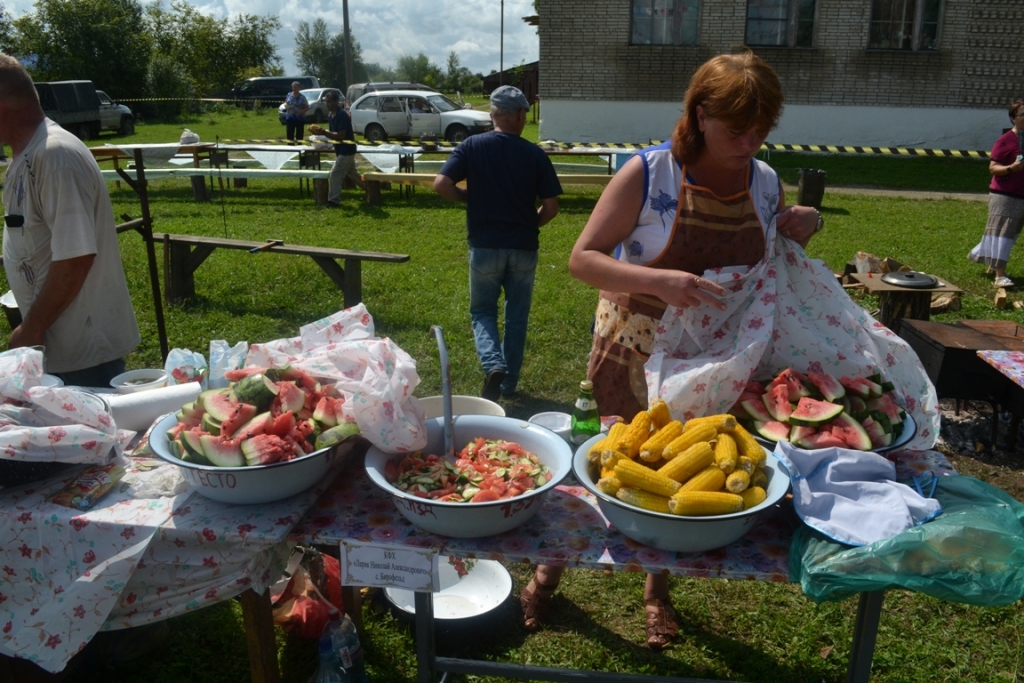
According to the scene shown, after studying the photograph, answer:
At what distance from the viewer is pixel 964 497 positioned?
192cm

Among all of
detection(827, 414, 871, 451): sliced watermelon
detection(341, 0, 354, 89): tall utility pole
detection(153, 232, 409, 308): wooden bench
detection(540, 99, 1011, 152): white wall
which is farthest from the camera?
detection(341, 0, 354, 89): tall utility pole

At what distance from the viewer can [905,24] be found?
18500mm

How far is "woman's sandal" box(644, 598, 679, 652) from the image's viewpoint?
2.94 metres

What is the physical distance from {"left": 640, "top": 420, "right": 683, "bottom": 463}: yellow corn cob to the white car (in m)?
20.0

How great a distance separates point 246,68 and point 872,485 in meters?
51.2

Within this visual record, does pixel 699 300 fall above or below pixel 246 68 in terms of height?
below

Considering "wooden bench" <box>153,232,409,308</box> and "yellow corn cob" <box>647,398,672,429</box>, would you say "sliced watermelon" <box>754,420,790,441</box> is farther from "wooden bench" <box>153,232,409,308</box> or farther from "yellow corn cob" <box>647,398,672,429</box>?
"wooden bench" <box>153,232,409,308</box>

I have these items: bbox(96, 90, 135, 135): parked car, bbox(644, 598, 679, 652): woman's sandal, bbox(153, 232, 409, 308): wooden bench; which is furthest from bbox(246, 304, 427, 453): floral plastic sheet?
bbox(96, 90, 135, 135): parked car

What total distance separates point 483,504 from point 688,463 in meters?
0.49

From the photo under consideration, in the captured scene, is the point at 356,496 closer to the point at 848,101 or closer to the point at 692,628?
the point at 692,628

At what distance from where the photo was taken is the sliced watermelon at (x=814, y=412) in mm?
2014

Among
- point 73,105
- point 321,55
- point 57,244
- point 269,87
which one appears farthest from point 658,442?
point 321,55

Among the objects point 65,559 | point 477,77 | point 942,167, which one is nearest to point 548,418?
point 65,559

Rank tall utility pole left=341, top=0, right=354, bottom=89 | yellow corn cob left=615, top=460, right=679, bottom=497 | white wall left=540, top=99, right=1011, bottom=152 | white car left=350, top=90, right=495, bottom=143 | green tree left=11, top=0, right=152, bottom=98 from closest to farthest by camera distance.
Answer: yellow corn cob left=615, top=460, right=679, bottom=497 < white wall left=540, top=99, right=1011, bottom=152 < white car left=350, top=90, right=495, bottom=143 < tall utility pole left=341, top=0, right=354, bottom=89 < green tree left=11, top=0, right=152, bottom=98
